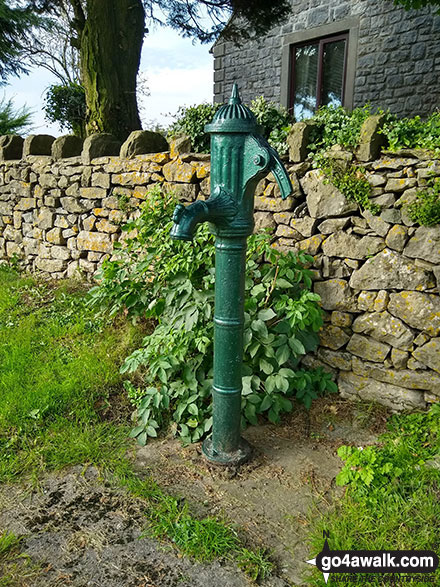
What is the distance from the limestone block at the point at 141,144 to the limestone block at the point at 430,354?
2.66 meters

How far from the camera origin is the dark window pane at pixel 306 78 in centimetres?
729

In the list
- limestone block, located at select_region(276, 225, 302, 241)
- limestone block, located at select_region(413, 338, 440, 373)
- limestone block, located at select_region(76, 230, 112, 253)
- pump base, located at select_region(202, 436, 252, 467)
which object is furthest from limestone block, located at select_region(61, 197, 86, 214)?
Answer: limestone block, located at select_region(413, 338, 440, 373)

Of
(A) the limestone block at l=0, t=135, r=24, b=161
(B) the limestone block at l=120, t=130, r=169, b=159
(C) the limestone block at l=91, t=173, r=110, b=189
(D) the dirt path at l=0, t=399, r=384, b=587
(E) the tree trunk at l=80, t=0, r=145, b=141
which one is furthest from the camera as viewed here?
(A) the limestone block at l=0, t=135, r=24, b=161

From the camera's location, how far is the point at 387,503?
1.89 metres

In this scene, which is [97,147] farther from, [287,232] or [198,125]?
[287,232]

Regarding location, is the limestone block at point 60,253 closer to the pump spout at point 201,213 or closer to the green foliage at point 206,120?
the green foliage at point 206,120

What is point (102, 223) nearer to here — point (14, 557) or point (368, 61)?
point (14, 557)

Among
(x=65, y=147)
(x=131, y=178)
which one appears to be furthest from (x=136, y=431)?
(x=65, y=147)

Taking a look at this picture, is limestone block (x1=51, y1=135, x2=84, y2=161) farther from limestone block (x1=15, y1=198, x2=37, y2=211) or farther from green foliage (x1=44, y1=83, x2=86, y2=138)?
green foliage (x1=44, y1=83, x2=86, y2=138)

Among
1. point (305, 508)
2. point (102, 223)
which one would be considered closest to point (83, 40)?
point (102, 223)

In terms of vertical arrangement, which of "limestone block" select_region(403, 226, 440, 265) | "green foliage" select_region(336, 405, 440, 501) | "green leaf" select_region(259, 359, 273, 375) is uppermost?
"limestone block" select_region(403, 226, 440, 265)

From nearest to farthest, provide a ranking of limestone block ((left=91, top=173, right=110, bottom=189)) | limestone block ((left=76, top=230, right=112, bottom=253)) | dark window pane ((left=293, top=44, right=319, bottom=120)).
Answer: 1. limestone block ((left=91, top=173, right=110, bottom=189))
2. limestone block ((left=76, top=230, right=112, bottom=253))
3. dark window pane ((left=293, top=44, right=319, bottom=120))

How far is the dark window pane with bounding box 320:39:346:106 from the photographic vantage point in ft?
23.0

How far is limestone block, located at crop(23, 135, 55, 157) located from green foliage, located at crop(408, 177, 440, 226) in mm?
4166
